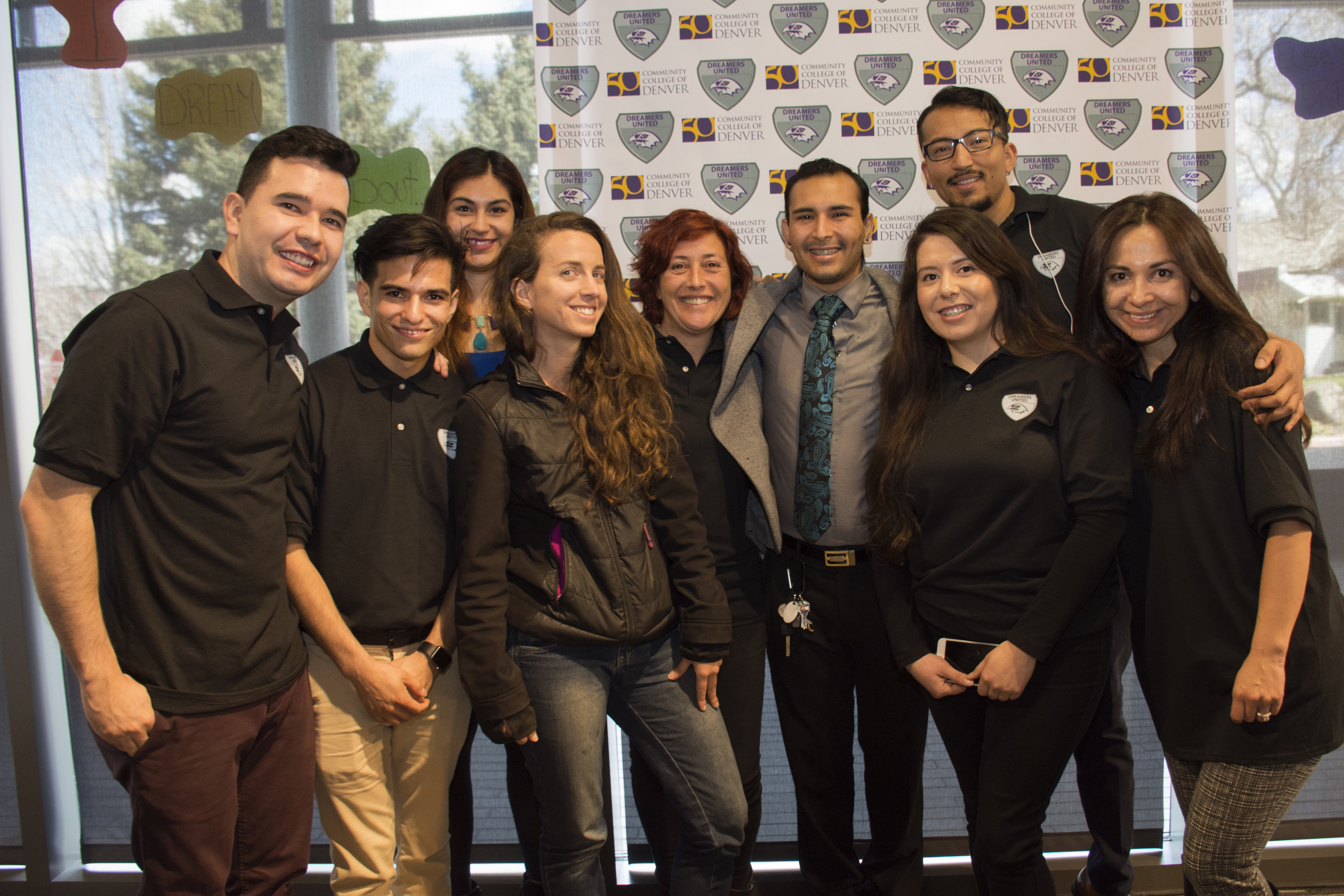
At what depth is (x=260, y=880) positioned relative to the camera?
5.94ft

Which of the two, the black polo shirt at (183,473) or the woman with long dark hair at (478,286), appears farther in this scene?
the woman with long dark hair at (478,286)

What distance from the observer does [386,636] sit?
6.13ft

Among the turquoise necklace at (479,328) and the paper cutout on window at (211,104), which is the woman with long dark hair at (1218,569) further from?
the paper cutout on window at (211,104)

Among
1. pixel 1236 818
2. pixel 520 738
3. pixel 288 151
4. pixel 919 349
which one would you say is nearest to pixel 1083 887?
pixel 1236 818

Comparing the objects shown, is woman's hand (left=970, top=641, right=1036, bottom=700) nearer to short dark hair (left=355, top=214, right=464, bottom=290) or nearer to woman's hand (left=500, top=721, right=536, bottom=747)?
woman's hand (left=500, top=721, right=536, bottom=747)

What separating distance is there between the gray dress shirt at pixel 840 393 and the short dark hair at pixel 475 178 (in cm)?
86

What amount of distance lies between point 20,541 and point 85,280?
99cm

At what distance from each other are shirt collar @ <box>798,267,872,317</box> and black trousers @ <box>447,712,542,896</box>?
1569 mm

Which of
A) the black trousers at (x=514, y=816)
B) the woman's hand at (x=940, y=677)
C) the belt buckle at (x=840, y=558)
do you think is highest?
the belt buckle at (x=840, y=558)

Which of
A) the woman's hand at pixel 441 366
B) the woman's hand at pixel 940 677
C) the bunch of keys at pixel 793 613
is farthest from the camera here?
the bunch of keys at pixel 793 613

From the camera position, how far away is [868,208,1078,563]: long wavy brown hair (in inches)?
73.3

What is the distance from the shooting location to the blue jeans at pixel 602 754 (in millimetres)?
1758

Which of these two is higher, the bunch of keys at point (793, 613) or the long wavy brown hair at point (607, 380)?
the long wavy brown hair at point (607, 380)

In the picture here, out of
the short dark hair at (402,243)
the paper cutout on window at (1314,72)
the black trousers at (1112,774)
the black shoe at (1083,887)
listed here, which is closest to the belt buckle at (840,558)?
the black trousers at (1112,774)
